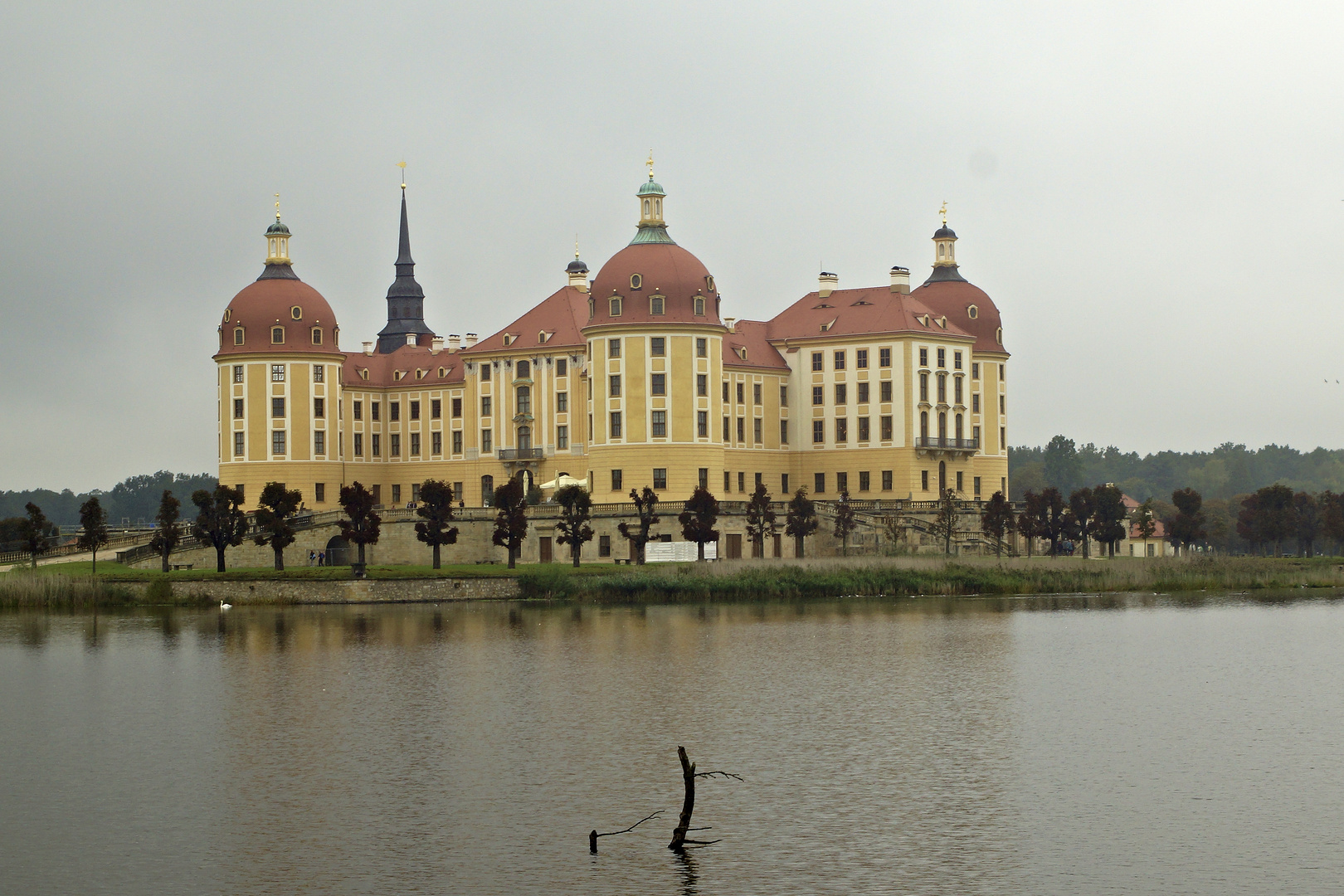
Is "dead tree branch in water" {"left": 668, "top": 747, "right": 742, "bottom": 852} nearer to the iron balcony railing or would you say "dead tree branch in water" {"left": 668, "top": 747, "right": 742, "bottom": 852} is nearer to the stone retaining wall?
the stone retaining wall

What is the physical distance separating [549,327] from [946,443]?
25.1m

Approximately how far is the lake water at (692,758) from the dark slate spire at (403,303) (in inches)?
3199

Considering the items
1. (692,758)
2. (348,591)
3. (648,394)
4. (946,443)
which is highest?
(648,394)

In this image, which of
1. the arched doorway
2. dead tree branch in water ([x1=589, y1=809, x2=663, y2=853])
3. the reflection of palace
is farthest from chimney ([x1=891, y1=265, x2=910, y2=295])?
dead tree branch in water ([x1=589, y1=809, x2=663, y2=853])

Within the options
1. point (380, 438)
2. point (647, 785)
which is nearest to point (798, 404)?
point (380, 438)

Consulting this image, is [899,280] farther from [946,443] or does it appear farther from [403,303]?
[403,303]

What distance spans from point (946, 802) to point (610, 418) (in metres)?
75.6

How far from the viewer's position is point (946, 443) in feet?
361

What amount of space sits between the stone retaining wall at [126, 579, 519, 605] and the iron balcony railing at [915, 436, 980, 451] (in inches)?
1367

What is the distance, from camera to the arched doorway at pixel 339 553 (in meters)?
102

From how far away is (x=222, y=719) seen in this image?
133 ft

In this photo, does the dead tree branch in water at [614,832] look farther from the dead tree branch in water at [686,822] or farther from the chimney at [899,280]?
the chimney at [899,280]

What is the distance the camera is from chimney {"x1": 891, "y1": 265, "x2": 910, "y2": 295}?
114 meters

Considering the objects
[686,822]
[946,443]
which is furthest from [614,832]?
[946,443]
